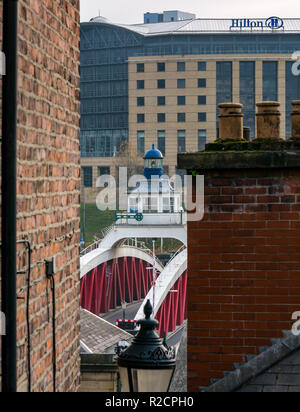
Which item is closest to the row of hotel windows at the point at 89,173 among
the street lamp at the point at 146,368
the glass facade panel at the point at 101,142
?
the glass facade panel at the point at 101,142

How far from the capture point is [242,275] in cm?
716

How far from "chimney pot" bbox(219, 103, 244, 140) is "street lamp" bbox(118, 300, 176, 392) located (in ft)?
7.96

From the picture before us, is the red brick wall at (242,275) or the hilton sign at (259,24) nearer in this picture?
the red brick wall at (242,275)

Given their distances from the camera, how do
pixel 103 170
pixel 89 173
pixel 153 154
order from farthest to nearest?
1. pixel 89 173
2. pixel 103 170
3. pixel 153 154

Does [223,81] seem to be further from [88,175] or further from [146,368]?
[146,368]

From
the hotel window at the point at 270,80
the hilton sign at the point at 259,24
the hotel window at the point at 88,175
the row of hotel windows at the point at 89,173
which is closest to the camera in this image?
the hilton sign at the point at 259,24

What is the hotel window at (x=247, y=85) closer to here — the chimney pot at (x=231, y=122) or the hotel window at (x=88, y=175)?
the hotel window at (x=88, y=175)

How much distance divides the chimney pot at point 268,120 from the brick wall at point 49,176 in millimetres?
1898

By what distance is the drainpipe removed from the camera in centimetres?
402

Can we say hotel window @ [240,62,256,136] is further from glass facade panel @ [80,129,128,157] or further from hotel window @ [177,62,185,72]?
glass facade panel @ [80,129,128,157]

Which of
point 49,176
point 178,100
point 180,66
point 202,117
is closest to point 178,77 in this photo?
point 180,66

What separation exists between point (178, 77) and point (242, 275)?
332 feet

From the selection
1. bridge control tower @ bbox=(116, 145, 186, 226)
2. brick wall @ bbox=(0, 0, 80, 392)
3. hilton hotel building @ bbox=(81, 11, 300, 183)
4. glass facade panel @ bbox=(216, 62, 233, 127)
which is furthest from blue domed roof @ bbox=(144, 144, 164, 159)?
glass facade panel @ bbox=(216, 62, 233, 127)

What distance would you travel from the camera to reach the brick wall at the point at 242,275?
7.09 meters
